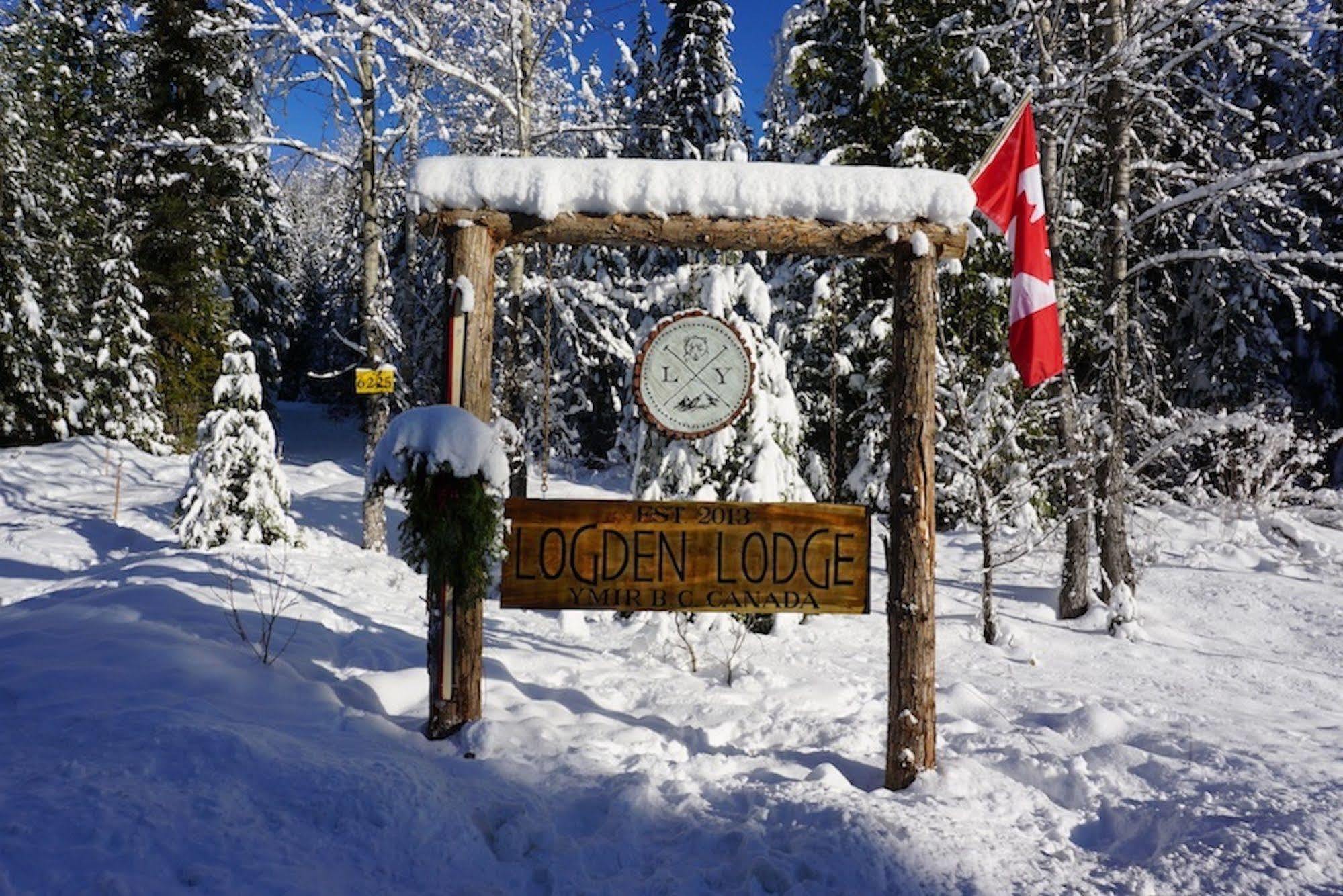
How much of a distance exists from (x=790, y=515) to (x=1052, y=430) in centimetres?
832

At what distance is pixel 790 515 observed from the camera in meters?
4.49

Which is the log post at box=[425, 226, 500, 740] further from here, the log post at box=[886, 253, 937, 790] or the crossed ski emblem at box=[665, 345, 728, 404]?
the log post at box=[886, 253, 937, 790]

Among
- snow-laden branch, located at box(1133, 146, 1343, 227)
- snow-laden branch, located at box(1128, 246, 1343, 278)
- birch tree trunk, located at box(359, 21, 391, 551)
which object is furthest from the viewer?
birch tree trunk, located at box(359, 21, 391, 551)

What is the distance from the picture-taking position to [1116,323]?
8.97 metres

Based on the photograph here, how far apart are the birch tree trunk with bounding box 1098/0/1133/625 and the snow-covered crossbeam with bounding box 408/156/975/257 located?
5.50 m

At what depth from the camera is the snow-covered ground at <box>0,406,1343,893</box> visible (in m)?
3.19

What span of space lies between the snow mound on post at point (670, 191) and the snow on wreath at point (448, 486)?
119 cm

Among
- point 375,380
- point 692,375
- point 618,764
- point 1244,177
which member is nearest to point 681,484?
point 692,375

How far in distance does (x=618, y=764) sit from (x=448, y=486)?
1766 mm

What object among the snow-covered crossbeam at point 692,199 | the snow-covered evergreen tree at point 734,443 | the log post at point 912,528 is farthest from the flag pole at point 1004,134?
the snow-covered evergreen tree at point 734,443

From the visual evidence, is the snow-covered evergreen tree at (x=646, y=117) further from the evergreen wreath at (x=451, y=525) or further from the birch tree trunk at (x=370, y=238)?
the evergreen wreath at (x=451, y=525)

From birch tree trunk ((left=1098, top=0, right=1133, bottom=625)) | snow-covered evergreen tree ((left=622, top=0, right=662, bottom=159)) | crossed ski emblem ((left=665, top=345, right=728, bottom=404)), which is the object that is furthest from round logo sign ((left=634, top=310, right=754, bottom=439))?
snow-covered evergreen tree ((left=622, top=0, right=662, bottom=159))

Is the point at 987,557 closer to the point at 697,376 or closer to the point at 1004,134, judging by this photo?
the point at 1004,134

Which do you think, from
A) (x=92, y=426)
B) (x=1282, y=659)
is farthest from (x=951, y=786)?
(x=92, y=426)
